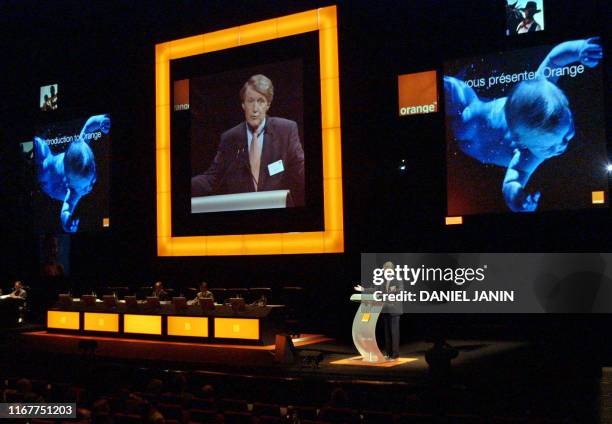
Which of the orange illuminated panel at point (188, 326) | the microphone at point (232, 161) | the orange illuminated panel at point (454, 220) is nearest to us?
the orange illuminated panel at point (188, 326)

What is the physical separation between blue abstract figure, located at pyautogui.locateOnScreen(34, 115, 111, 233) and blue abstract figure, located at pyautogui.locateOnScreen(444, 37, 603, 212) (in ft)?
28.7

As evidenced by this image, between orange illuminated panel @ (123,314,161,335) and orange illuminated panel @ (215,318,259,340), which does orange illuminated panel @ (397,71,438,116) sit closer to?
orange illuminated panel @ (215,318,259,340)

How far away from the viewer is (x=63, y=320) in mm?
12602

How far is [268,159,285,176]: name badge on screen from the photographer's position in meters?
13.2

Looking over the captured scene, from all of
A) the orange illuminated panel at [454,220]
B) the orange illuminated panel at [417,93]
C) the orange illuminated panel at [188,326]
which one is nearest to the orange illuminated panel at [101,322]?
the orange illuminated panel at [188,326]

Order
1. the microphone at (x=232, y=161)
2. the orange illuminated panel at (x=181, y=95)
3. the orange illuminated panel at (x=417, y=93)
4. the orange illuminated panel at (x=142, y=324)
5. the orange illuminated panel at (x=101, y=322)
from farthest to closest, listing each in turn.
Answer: the orange illuminated panel at (x=181, y=95)
the microphone at (x=232, y=161)
the orange illuminated panel at (x=417, y=93)
the orange illuminated panel at (x=101, y=322)
the orange illuminated panel at (x=142, y=324)

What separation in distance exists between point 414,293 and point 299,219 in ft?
8.80

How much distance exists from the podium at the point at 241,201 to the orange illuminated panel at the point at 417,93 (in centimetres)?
283

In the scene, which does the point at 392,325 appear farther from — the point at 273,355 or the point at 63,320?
the point at 63,320

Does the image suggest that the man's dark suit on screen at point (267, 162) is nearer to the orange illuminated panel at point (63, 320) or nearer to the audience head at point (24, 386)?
the orange illuminated panel at point (63, 320)

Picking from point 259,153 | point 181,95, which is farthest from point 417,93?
point 181,95

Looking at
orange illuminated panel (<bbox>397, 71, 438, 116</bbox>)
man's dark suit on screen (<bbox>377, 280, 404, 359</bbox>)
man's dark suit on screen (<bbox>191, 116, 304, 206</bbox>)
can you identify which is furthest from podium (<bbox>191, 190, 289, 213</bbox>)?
man's dark suit on screen (<bbox>377, 280, 404, 359</bbox>)

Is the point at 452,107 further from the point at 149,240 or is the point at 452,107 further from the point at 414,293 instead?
the point at 149,240

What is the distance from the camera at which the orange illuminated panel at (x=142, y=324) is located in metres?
11.3
